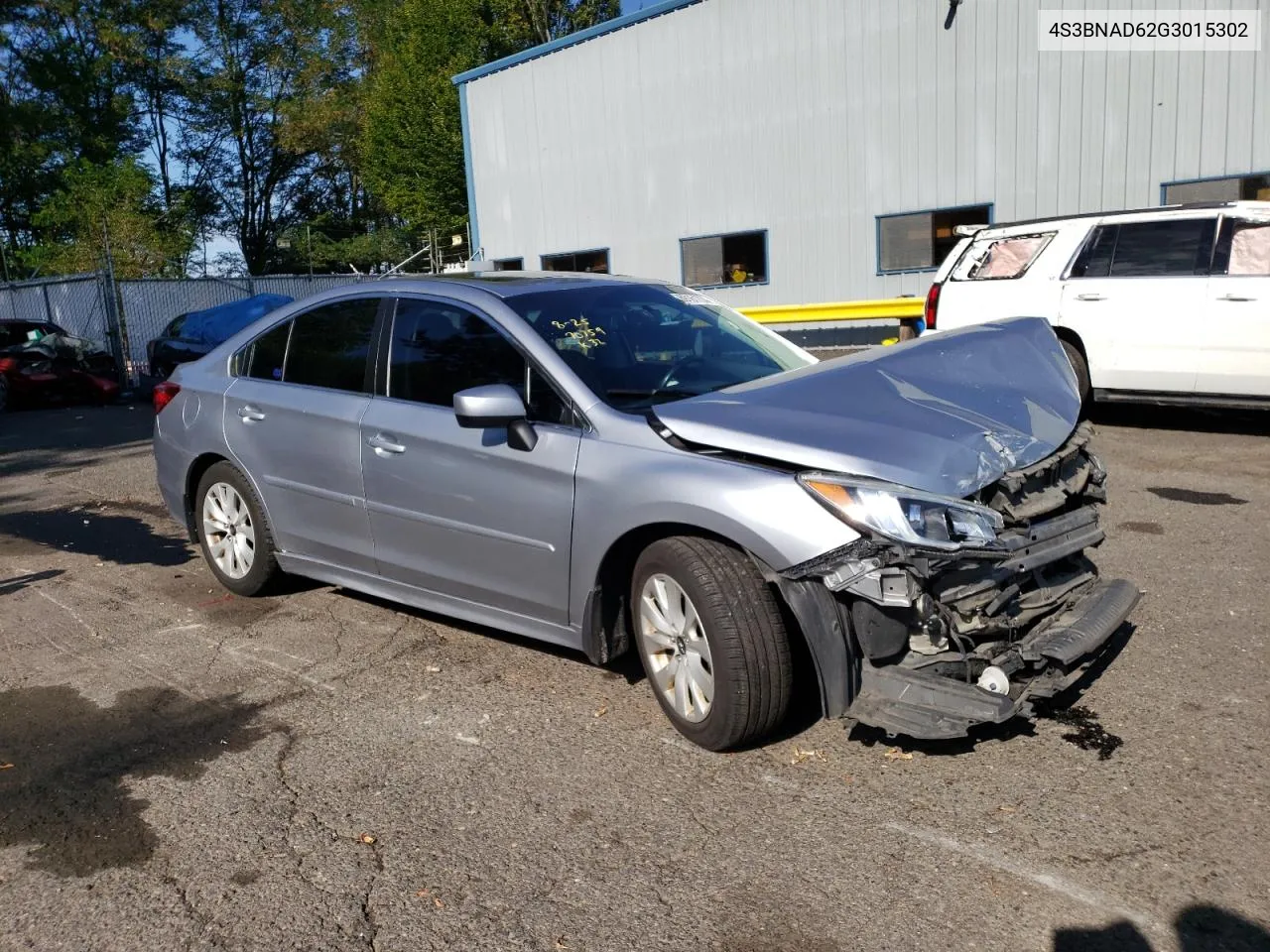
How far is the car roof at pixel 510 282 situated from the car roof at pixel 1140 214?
5790 millimetres

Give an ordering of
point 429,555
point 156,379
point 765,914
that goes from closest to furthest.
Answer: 1. point 765,914
2. point 429,555
3. point 156,379

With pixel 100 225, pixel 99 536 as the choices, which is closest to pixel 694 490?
pixel 99 536

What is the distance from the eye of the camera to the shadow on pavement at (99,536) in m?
7.10

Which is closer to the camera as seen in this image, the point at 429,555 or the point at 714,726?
the point at 714,726

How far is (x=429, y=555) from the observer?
4.72 m

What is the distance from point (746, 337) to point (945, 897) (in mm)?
2792

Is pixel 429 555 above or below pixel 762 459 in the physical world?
below

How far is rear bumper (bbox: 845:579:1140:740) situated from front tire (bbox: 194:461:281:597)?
3.34m

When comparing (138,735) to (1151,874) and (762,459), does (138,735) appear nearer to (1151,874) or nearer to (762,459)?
(762,459)

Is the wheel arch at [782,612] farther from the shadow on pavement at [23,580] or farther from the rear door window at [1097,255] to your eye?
the rear door window at [1097,255]

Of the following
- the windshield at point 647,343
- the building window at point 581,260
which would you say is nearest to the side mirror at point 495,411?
the windshield at point 647,343

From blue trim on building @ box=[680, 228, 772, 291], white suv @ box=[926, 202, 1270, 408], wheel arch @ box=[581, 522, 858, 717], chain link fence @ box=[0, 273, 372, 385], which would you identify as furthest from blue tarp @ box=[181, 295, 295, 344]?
wheel arch @ box=[581, 522, 858, 717]

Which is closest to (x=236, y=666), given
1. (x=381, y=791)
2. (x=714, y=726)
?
(x=381, y=791)

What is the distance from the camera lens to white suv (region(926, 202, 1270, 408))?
880cm
